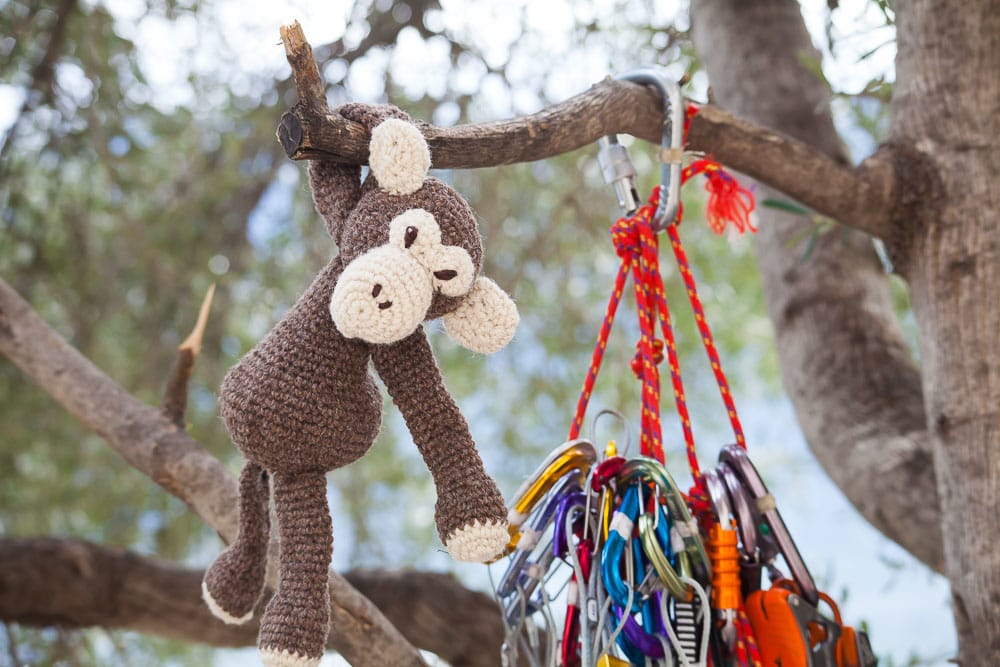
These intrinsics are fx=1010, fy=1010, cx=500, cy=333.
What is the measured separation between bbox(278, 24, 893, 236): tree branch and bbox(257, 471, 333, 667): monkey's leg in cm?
22

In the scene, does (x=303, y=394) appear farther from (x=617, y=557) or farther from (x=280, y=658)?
(x=617, y=557)

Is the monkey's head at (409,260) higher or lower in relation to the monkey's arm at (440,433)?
higher

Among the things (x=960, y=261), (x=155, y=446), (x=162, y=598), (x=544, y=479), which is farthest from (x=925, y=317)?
(x=162, y=598)

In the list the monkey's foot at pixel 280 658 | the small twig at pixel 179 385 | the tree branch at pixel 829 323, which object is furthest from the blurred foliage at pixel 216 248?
the monkey's foot at pixel 280 658

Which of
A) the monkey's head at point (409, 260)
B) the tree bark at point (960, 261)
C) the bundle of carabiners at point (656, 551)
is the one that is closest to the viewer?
the monkey's head at point (409, 260)

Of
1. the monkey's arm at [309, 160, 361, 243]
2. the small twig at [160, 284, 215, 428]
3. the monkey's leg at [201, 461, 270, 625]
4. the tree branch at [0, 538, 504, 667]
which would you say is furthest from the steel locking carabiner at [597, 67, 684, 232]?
the tree branch at [0, 538, 504, 667]

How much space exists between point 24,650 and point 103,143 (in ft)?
3.44

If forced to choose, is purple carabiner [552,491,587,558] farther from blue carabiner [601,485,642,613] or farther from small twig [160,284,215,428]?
small twig [160,284,215,428]

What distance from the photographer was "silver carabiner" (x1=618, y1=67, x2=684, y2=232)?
92 cm

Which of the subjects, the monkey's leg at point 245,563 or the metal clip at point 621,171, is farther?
the metal clip at point 621,171

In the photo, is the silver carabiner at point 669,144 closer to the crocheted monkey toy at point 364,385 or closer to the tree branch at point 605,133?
the tree branch at point 605,133

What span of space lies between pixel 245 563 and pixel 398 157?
1.14 feet

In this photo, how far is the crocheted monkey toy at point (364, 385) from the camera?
2.08ft

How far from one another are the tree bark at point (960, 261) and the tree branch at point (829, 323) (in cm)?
21
